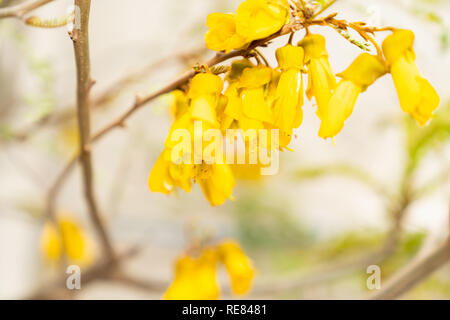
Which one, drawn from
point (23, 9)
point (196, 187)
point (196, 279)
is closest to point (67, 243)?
point (196, 187)

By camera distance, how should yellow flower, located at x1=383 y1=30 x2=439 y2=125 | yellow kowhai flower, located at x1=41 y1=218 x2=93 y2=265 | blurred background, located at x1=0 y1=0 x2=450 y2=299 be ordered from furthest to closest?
yellow kowhai flower, located at x1=41 y1=218 x2=93 y2=265
blurred background, located at x1=0 y1=0 x2=450 y2=299
yellow flower, located at x1=383 y1=30 x2=439 y2=125

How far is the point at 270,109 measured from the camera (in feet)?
0.82

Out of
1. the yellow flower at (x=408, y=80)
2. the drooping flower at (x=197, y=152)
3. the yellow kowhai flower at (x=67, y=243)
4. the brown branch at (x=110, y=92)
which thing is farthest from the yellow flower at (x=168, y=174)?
the yellow kowhai flower at (x=67, y=243)

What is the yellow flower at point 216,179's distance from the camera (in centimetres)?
26

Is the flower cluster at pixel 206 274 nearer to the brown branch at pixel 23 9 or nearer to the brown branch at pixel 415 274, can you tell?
the brown branch at pixel 415 274

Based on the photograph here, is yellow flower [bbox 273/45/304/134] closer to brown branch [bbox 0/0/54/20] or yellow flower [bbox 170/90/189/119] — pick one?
yellow flower [bbox 170/90/189/119]

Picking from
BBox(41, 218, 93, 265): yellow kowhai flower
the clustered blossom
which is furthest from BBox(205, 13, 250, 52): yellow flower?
BBox(41, 218, 93, 265): yellow kowhai flower

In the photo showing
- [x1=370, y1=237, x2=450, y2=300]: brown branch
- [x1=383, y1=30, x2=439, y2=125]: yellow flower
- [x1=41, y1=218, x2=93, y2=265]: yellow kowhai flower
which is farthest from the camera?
[x1=41, y1=218, x2=93, y2=265]: yellow kowhai flower

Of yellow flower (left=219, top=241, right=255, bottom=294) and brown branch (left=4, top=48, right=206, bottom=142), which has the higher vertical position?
brown branch (left=4, top=48, right=206, bottom=142)

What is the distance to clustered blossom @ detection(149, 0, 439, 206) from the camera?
23cm

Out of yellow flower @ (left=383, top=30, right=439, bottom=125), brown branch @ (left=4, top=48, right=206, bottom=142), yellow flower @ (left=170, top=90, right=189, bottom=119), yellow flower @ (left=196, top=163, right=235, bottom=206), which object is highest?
brown branch @ (left=4, top=48, right=206, bottom=142)

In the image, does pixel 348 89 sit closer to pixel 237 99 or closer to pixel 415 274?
pixel 237 99

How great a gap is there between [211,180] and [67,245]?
507mm

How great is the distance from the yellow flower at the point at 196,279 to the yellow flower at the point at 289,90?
210 millimetres
